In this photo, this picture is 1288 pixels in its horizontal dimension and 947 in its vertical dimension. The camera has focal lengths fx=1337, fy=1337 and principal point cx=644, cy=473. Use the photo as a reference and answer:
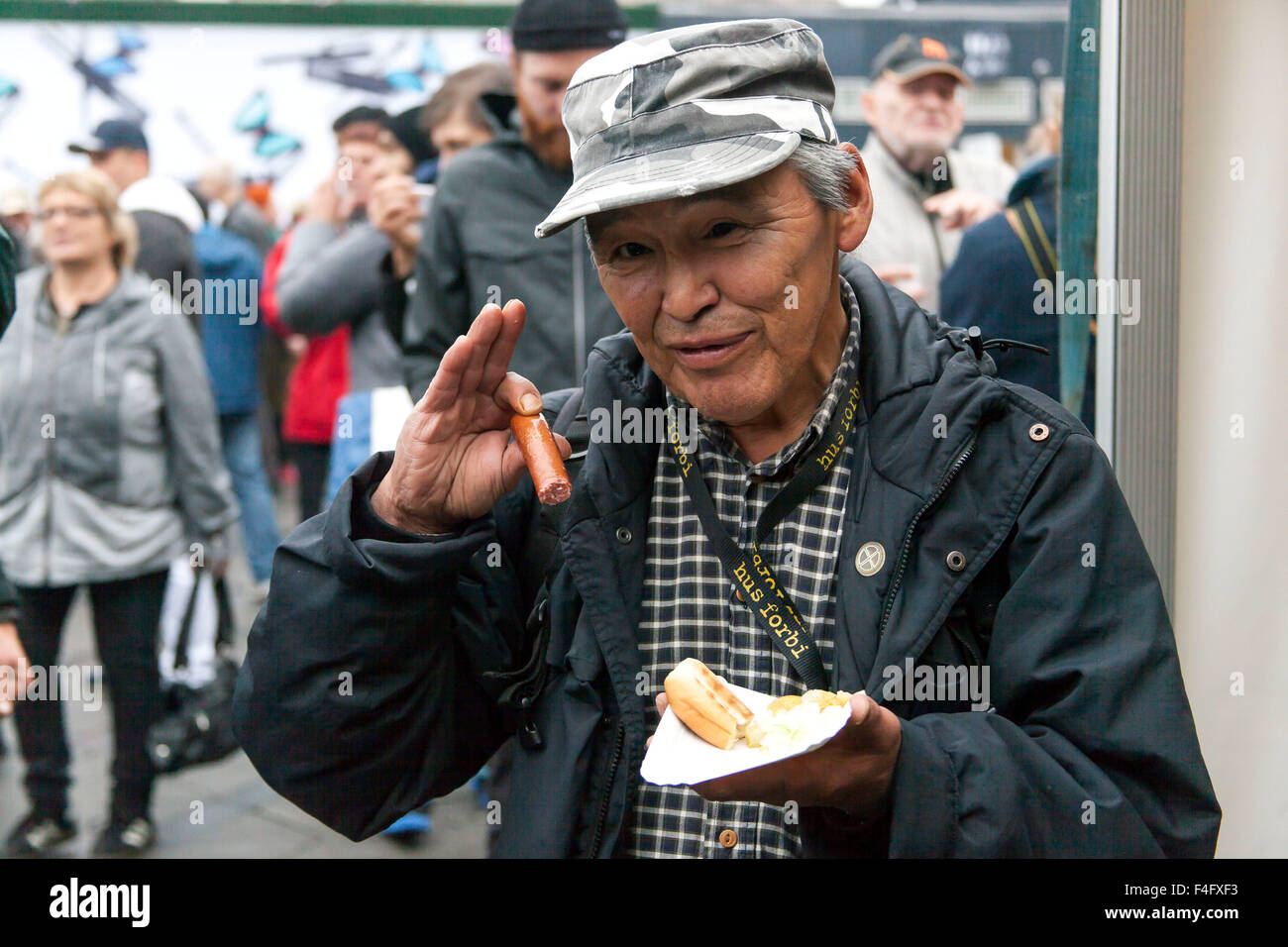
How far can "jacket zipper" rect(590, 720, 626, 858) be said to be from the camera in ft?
5.90

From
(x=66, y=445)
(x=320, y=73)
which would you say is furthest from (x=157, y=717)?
(x=320, y=73)

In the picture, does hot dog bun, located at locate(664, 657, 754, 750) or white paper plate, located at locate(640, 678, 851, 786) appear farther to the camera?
hot dog bun, located at locate(664, 657, 754, 750)

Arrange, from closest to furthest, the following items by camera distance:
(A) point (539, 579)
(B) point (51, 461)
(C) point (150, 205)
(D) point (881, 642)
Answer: (D) point (881, 642), (A) point (539, 579), (B) point (51, 461), (C) point (150, 205)

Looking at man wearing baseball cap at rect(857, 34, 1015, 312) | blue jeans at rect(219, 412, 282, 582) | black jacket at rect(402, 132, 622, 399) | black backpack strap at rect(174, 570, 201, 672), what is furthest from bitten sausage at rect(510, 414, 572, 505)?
blue jeans at rect(219, 412, 282, 582)

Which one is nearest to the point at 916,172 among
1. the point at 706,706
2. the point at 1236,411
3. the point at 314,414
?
the point at 1236,411

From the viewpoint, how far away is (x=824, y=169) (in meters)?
1.82

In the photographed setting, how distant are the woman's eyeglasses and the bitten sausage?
11.6ft

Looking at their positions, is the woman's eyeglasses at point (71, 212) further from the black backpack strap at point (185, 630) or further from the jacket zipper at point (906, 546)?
the jacket zipper at point (906, 546)

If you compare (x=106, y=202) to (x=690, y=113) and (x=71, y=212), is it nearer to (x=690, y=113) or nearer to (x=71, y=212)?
(x=71, y=212)

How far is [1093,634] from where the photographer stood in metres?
1.68

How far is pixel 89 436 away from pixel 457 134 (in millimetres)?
1821

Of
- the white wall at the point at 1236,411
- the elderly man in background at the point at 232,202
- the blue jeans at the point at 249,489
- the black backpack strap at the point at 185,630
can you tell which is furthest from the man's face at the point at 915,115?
the elderly man in background at the point at 232,202

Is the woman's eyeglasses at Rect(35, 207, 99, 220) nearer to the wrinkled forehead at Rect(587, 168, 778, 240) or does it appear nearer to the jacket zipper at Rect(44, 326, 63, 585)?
the jacket zipper at Rect(44, 326, 63, 585)

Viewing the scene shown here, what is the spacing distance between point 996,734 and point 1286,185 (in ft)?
5.07
